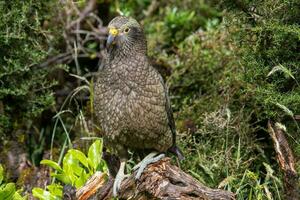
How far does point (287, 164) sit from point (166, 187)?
3.16ft

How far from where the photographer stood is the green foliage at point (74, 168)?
506cm

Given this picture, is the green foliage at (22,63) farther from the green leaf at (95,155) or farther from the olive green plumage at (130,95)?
→ the olive green plumage at (130,95)

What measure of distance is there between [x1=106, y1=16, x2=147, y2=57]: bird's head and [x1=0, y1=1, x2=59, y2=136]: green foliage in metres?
1.29

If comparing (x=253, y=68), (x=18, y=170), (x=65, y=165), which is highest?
(x=253, y=68)

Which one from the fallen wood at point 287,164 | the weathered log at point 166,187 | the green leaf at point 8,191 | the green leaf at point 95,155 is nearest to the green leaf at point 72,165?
the green leaf at point 95,155

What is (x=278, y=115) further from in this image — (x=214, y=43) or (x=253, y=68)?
(x=214, y=43)

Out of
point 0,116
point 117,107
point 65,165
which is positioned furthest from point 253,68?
point 0,116

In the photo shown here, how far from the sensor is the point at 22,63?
6.13 meters

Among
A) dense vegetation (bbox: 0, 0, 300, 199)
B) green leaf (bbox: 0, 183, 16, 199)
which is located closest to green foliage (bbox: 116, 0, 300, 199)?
dense vegetation (bbox: 0, 0, 300, 199)

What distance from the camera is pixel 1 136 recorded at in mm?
6117

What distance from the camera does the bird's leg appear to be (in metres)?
4.66

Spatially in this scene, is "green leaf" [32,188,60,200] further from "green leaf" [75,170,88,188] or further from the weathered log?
the weathered log

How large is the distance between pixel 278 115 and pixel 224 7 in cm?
100

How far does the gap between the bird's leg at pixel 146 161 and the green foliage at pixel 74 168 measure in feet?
1.67
